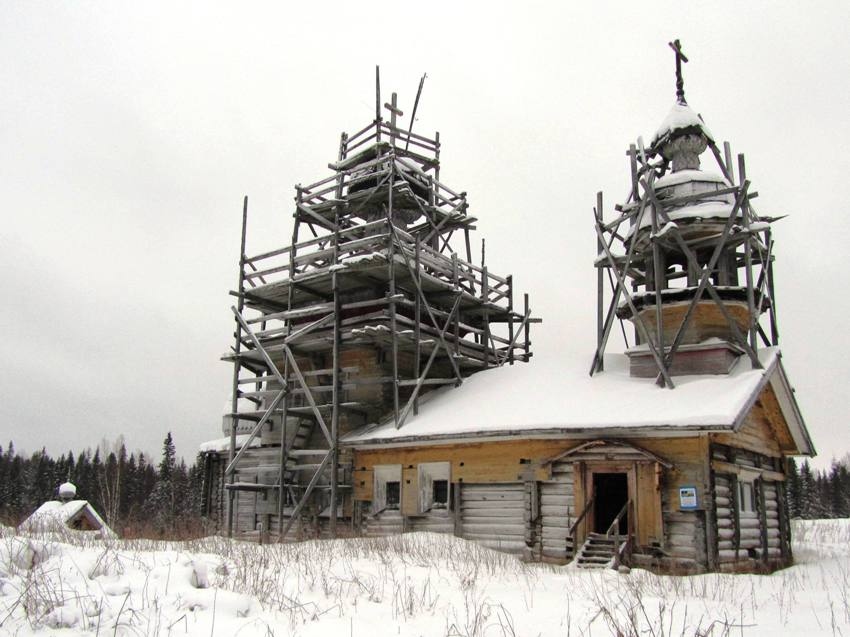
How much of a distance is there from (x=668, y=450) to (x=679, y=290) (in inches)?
226

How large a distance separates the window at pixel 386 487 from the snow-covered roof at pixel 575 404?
2.99ft

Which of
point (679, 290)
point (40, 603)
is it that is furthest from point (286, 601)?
point (679, 290)

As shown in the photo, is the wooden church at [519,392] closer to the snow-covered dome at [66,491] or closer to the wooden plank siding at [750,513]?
the wooden plank siding at [750,513]

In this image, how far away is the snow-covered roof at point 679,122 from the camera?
2462 centimetres

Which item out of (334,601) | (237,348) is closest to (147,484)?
(237,348)

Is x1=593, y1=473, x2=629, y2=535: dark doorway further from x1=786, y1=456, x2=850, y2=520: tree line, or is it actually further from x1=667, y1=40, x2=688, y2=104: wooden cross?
x1=786, y1=456, x2=850, y2=520: tree line

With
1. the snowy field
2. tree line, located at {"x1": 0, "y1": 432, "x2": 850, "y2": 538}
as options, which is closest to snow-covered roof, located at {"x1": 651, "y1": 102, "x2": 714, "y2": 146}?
the snowy field

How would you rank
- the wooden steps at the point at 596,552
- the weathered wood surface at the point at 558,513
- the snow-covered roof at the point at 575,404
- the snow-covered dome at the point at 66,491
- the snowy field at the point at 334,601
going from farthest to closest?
the snow-covered dome at the point at 66,491
the weathered wood surface at the point at 558,513
the snow-covered roof at the point at 575,404
the wooden steps at the point at 596,552
the snowy field at the point at 334,601

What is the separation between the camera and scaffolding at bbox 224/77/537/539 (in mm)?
26281

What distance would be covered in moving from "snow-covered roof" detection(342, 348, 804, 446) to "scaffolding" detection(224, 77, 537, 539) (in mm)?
1197

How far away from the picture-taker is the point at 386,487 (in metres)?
24.1

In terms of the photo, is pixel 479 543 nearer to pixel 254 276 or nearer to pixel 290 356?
pixel 290 356

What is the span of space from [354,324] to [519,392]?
22.9 ft

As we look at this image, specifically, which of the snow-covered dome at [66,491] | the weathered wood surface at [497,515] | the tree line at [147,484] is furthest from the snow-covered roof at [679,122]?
the tree line at [147,484]
